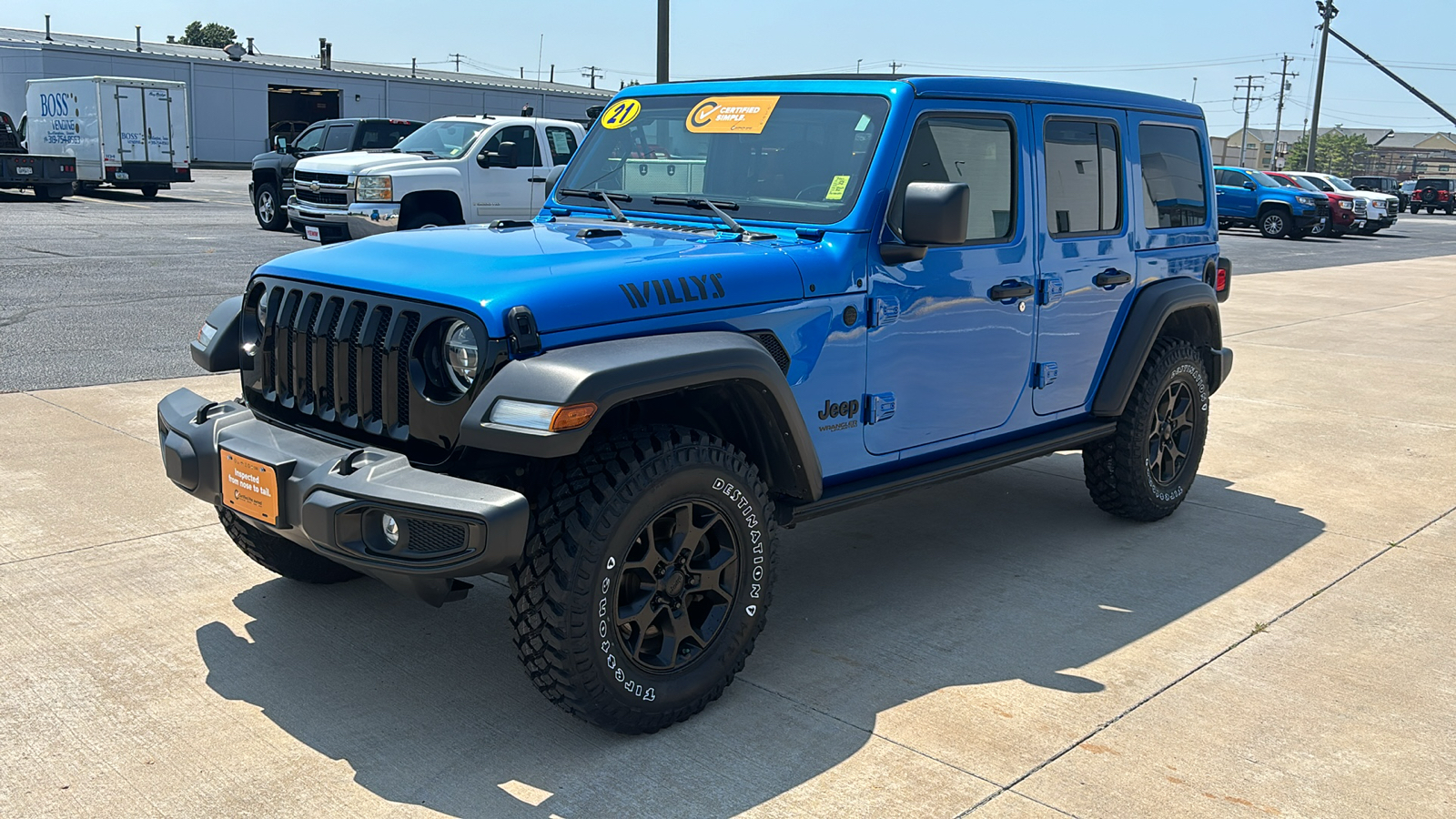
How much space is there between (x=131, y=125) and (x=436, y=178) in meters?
15.7

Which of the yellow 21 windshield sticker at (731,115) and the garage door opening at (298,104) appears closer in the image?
the yellow 21 windshield sticker at (731,115)

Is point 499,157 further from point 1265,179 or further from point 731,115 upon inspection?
point 1265,179

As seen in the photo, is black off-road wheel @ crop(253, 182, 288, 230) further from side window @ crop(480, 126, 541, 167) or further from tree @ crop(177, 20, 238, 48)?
tree @ crop(177, 20, 238, 48)

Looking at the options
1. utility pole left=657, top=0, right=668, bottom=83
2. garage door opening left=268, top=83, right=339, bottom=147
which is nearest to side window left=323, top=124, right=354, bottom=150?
utility pole left=657, top=0, right=668, bottom=83

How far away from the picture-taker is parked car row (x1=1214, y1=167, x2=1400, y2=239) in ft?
99.9

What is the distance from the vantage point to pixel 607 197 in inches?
186

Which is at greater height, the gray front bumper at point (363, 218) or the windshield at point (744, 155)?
the windshield at point (744, 155)

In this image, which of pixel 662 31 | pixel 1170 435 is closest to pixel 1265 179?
pixel 662 31

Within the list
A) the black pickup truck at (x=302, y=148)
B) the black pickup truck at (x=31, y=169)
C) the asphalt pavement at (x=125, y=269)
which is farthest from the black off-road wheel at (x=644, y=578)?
the black pickup truck at (x=31, y=169)

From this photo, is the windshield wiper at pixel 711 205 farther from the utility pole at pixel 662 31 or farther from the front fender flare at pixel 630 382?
the utility pole at pixel 662 31

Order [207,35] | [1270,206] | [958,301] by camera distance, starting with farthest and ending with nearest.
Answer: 1. [207,35]
2. [1270,206]
3. [958,301]

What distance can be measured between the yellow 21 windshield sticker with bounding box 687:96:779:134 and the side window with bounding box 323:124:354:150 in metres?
14.9

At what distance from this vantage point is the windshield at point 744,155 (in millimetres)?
4207

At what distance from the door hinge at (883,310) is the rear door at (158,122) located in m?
26.4
